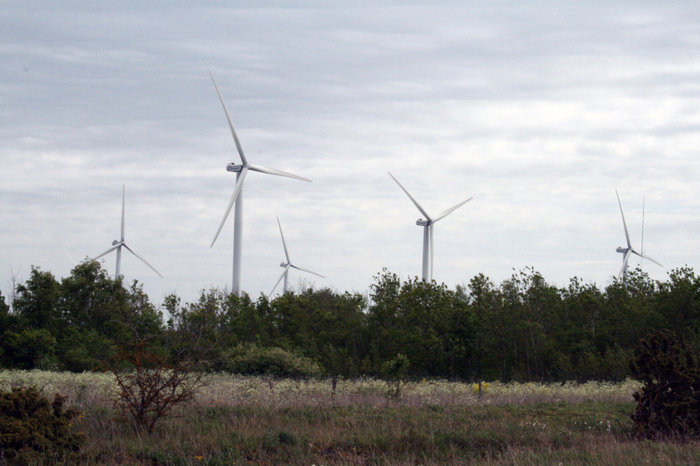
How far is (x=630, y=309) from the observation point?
39812mm

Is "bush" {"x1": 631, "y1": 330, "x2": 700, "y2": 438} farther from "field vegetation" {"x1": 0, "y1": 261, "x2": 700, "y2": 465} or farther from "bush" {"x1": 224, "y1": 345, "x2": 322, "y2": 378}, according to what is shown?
"bush" {"x1": 224, "y1": 345, "x2": 322, "y2": 378}

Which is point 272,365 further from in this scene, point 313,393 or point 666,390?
point 666,390

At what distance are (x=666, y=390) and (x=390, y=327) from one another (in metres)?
25.2

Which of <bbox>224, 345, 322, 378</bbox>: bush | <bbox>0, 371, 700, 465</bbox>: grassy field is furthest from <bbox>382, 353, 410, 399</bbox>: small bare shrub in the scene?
<bbox>224, 345, 322, 378</bbox>: bush

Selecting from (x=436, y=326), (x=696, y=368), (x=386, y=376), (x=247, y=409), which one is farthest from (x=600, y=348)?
(x=247, y=409)

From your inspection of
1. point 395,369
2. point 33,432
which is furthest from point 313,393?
point 33,432

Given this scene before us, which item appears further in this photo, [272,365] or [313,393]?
[272,365]

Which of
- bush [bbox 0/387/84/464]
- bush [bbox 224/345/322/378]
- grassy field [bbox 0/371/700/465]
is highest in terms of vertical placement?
bush [bbox 0/387/84/464]

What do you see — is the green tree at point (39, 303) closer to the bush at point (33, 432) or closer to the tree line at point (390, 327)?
the tree line at point (390, 327)

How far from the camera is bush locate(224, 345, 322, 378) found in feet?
116

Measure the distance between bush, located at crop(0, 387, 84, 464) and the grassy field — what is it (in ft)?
1.77

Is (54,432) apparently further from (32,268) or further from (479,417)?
(32,268)

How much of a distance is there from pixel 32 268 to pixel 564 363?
3057 cm

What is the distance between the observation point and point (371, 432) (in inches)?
674
